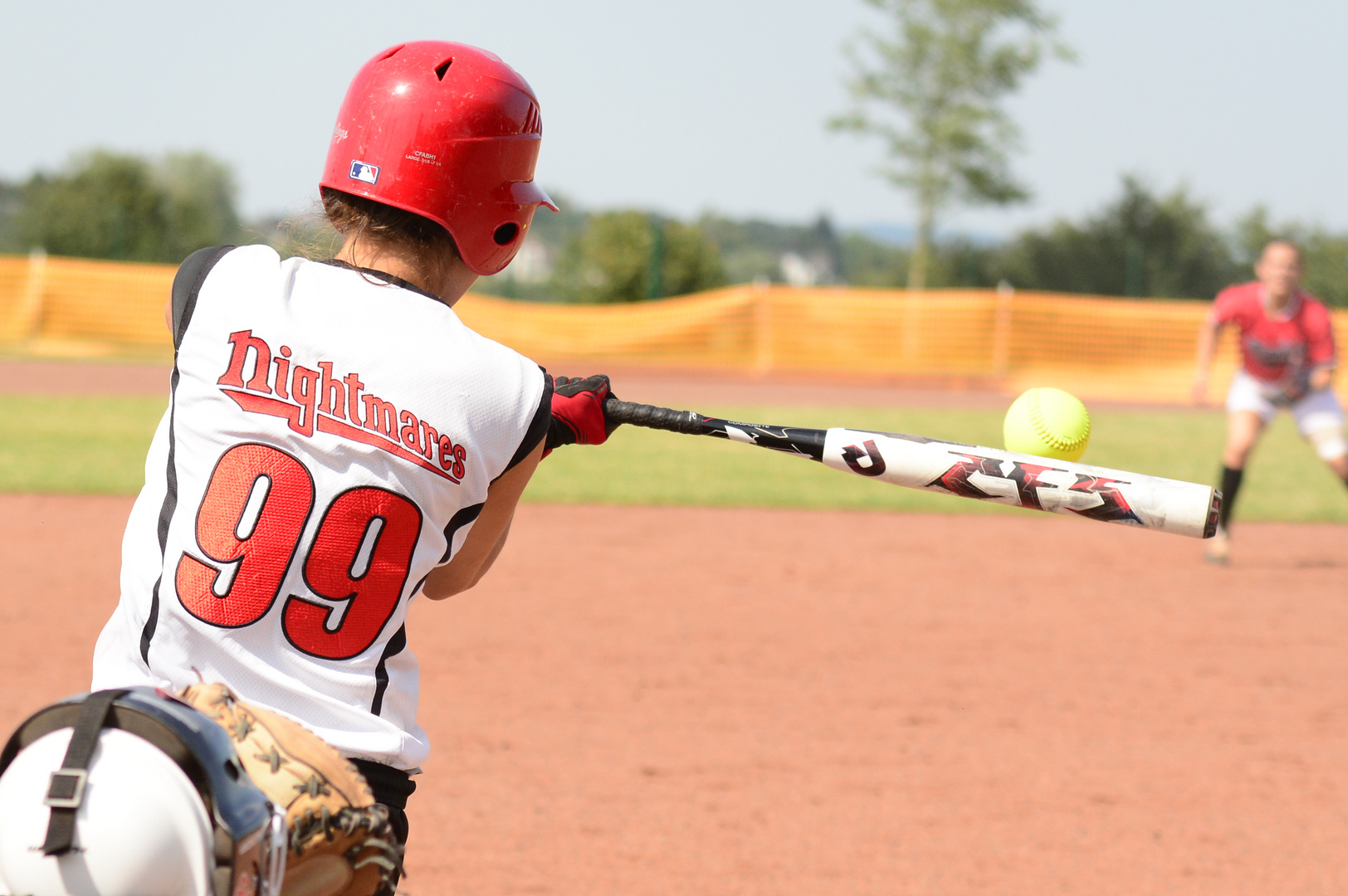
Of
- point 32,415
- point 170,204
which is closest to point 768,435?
point 32,415

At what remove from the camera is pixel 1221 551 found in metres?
8.92

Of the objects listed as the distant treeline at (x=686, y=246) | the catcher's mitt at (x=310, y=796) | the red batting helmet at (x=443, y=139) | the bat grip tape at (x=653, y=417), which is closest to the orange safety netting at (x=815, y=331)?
the distant treeline at (x=686, y=246)

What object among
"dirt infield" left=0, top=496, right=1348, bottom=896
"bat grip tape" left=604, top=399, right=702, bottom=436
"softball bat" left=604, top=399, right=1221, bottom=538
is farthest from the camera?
"dirt infield" left=0, top=496, right=1348, bottom=896

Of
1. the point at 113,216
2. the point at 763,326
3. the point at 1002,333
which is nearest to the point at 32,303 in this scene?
the point at 113,216

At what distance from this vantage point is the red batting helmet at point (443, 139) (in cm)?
213

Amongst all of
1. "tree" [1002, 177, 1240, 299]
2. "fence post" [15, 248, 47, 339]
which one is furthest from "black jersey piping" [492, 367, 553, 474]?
"tree" [1002, 177, 1240, 299]

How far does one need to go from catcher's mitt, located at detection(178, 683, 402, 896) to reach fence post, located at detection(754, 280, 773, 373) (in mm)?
25126

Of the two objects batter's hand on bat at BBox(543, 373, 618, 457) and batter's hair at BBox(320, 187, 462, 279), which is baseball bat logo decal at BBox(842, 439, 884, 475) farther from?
batter's hair at BBox(320, 187, 462, 279)

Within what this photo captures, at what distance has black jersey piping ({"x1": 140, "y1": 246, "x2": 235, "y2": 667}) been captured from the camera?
6.15 ft

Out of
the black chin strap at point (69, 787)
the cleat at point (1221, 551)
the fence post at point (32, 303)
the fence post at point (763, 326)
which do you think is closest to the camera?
the black chin strap at point (69, 787)

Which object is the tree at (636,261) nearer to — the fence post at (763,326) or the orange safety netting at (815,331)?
the orange safety netting at (815,331)

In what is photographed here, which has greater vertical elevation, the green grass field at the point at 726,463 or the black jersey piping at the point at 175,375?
the black jersey piping at the point at 175,375

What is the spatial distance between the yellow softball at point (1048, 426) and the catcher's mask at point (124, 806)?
1.90m

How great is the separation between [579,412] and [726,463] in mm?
10919
